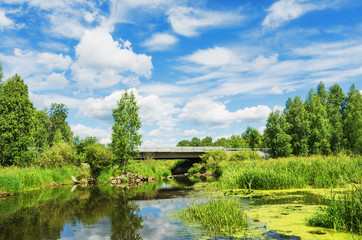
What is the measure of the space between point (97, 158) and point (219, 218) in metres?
30.6

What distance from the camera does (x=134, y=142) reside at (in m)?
39.9

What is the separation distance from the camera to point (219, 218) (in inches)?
405

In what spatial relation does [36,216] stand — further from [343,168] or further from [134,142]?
[134,142]

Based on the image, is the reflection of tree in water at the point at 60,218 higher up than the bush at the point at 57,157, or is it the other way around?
the bush at the point at 57,157

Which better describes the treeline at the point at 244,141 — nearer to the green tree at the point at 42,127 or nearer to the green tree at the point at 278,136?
the green tree at the point at 278,136

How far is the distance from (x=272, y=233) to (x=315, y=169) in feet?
46.0

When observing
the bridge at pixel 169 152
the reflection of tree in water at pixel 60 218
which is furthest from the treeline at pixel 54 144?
the reflection of tree in water at pixel 60 218

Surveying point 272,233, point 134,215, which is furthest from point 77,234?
point 272,233

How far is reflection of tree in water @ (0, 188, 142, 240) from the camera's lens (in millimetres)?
10656

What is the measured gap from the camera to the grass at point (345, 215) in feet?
27.9

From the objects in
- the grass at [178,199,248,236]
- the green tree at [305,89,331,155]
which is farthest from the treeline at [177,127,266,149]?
the grass at [178,199,248,236]

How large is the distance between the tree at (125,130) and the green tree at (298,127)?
133 feet

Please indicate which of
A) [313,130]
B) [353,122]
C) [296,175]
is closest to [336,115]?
[353,122]

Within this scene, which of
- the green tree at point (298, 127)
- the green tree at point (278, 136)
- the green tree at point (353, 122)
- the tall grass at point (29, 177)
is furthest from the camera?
the green tree at point (353, 122)
